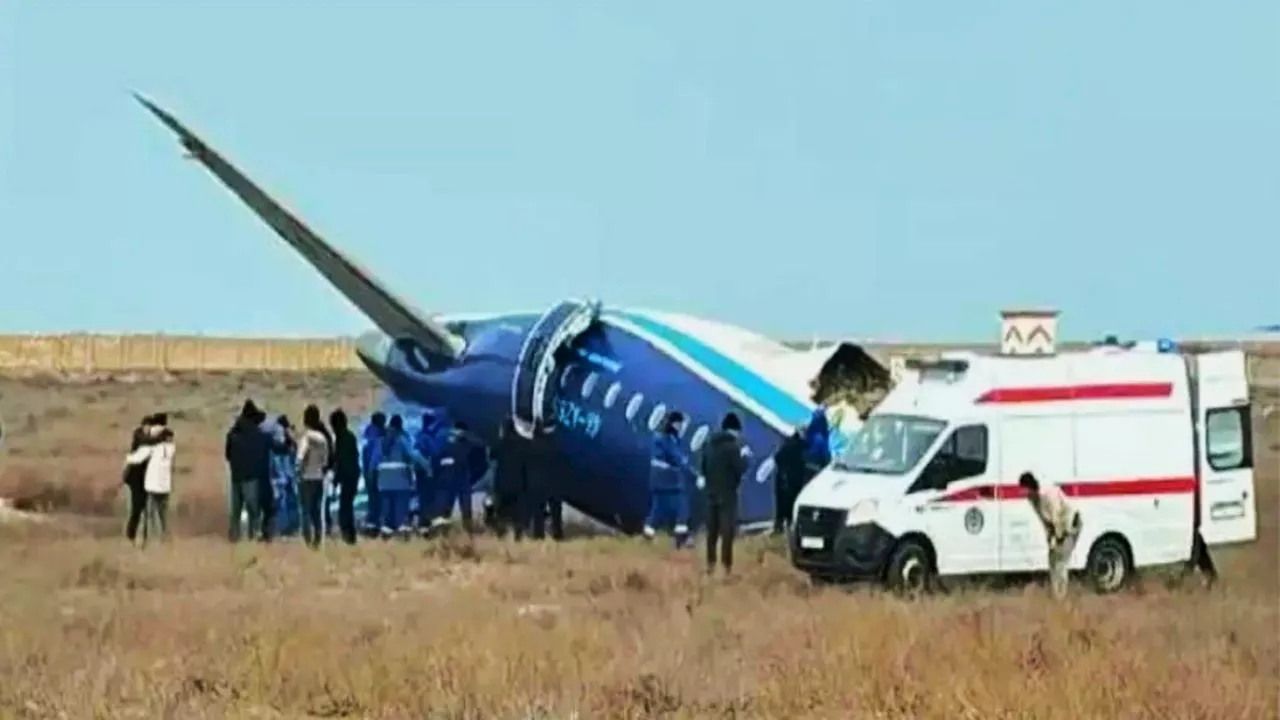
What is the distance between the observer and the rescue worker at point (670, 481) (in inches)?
1038

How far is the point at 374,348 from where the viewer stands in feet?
110

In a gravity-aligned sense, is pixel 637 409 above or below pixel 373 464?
above

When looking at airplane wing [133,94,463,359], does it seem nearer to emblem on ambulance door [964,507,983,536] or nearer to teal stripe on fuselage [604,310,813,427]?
teal stripe on fuselage [604,310,813,427]

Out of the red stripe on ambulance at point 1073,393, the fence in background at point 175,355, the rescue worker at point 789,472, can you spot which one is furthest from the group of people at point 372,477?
the fence in background at point 175,355

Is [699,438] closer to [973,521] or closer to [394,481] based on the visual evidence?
[394,481]

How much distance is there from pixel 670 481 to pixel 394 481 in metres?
3.51

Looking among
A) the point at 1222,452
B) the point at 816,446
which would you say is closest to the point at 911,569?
the point at 816,446

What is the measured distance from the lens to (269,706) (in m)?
13.3

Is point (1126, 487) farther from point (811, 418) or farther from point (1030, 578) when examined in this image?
point (811, 418)

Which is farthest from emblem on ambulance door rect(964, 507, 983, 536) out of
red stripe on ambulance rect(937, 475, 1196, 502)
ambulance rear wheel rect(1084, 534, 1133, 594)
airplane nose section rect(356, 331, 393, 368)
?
airplane nose section rect(356, 331, 393, 368)

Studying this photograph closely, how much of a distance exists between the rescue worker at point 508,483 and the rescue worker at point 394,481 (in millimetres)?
1004

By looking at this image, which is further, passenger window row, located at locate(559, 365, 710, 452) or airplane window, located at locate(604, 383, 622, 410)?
airplane window, located at locate(604, 383, 622, 410)

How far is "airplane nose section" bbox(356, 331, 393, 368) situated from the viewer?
3306cm

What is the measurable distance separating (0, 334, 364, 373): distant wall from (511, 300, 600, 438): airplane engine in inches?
3053
